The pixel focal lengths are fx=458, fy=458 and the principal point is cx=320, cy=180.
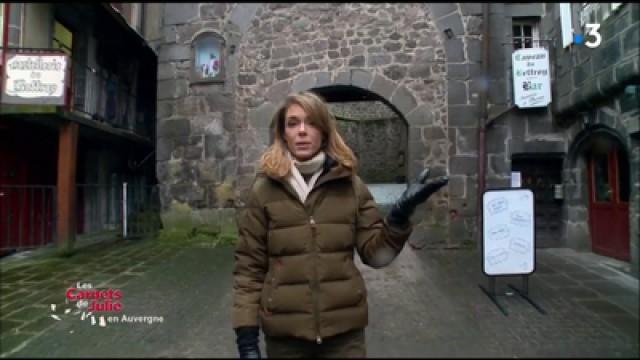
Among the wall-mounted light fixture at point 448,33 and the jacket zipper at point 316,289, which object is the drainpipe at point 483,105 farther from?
the jacket zipper at point 316,289

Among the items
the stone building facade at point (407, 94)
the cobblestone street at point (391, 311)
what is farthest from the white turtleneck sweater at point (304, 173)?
the stone building facade at point (407, 94)

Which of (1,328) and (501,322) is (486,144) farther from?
(1,328)

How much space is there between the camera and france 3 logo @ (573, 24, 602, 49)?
19.7 ft

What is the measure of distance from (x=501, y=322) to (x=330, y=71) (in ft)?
16.4

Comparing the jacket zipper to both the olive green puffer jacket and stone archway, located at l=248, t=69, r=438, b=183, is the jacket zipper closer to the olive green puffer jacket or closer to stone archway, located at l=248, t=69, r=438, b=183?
the olive green puffer jacket

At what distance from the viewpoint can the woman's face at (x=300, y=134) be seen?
5.72 feet

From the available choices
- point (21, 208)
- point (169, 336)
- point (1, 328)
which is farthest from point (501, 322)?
point (21, 208)

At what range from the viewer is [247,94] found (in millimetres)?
7902

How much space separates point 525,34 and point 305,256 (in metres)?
7.44

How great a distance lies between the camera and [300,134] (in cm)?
174

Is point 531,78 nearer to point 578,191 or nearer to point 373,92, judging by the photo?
point 578,191

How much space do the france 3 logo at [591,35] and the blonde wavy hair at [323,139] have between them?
572cm

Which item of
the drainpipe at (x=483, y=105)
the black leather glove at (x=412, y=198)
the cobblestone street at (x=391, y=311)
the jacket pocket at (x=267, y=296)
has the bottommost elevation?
the cobblestone street at (x=391, y=311)

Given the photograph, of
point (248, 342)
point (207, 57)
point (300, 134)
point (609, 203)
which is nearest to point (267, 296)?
point (248, 342)
